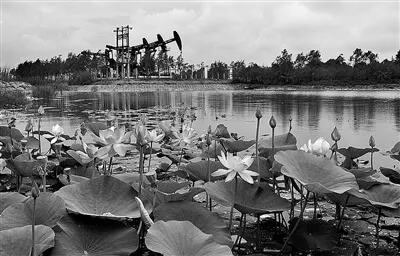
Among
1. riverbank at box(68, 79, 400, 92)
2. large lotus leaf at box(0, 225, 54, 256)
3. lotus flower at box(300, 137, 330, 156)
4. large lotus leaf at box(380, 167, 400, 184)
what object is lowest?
large lotus leaf at box(380, 167, 400, 184)

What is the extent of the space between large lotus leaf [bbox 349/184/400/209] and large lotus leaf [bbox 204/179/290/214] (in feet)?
0.95

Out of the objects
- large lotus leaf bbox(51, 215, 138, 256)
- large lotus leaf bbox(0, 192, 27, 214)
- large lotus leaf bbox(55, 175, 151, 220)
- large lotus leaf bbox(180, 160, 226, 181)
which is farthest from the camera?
large lotus leaf bbox(180, 160, 226, 181)

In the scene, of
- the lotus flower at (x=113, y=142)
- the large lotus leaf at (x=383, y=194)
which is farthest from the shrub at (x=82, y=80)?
the large lotus leaf at (x=383, y=194)

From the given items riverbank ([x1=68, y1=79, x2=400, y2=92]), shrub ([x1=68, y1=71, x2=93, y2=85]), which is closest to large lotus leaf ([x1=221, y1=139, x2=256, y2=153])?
riverbank ([x1=68, y1=79, x2=400, y2=92])

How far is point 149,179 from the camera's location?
1.97 metres

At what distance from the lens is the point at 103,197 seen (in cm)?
139

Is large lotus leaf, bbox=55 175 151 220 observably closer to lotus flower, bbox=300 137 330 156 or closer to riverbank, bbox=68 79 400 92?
lotus flower, bbox=300 137 330 156

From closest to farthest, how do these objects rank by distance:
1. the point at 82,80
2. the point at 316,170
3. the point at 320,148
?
1. the point at 316,170
2. the point at 320,148
3. the point at 82,80

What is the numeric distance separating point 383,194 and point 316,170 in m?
0.34

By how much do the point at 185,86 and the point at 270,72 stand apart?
16311 mm

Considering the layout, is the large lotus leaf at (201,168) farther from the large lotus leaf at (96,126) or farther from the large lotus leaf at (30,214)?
the large lotus leaf at (96,126)

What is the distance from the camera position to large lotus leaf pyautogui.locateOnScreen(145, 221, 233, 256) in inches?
42.7

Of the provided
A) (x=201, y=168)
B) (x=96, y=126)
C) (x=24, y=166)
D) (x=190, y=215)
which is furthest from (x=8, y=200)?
(x=96, y=126)

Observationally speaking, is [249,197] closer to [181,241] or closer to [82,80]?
[181,241]
